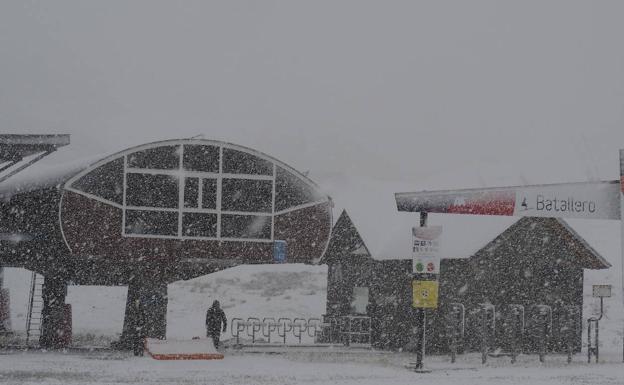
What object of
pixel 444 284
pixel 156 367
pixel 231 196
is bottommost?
pixel 156 367

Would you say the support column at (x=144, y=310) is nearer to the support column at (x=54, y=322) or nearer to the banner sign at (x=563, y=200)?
the support column at (x=54, y=322)

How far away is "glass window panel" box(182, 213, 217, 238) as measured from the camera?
23.7 meters

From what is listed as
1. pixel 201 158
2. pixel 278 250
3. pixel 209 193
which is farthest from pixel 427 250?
pixel 209 193

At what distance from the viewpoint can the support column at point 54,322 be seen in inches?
1043

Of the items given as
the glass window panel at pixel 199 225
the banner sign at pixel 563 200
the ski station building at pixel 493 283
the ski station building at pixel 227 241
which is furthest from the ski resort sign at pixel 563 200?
the glass window panel at pixel 199 225

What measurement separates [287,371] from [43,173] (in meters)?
12.2

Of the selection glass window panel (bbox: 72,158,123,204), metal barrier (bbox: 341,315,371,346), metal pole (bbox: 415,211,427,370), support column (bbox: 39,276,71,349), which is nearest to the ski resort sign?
metal pole (bbox: 415,211,427,370)

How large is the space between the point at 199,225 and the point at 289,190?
2693mm

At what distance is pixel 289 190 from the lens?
24.6 meters

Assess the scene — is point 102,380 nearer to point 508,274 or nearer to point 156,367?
point 156,367

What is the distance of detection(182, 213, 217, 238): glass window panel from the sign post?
20.7 ft

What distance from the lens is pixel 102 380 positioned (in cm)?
1645

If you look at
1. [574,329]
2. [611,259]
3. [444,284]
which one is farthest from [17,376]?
[611,259]

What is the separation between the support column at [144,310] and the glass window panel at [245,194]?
121 inches
